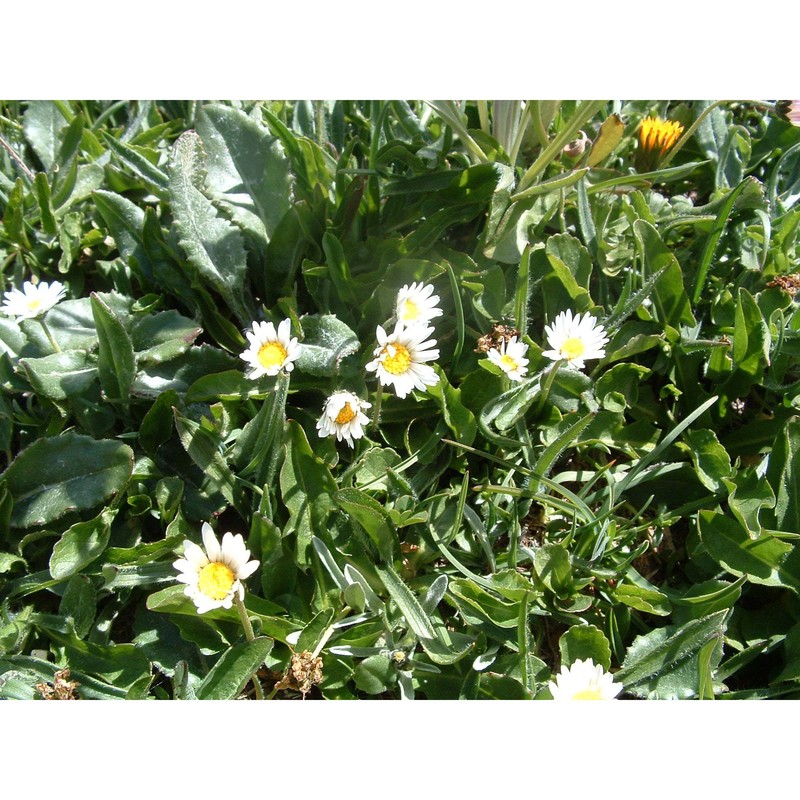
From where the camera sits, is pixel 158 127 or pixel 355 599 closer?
pixel 355 599

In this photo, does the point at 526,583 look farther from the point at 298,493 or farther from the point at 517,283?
the point at 517,283

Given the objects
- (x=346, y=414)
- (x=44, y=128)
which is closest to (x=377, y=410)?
(x=346, y=414)

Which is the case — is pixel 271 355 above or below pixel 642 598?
above

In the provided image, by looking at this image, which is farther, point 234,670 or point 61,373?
point 61,373

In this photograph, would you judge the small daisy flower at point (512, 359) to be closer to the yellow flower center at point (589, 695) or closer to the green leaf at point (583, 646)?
the green leaf at point (583, 646)

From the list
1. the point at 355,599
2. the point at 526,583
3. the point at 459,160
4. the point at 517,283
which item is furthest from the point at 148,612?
the point at 459,160

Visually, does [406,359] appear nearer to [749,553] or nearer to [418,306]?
[418,306]
